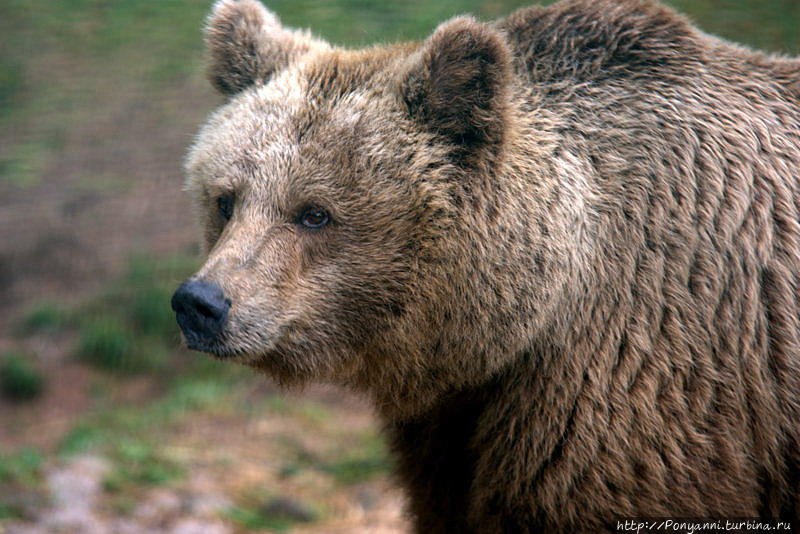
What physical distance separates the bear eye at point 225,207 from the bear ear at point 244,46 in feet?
2.20

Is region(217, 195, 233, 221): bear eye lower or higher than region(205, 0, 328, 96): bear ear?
lower

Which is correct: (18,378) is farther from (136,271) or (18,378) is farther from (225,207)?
(225,207)

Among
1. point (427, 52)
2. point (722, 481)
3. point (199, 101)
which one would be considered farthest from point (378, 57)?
point (199, 101)

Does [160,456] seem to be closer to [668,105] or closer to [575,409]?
[575,409]

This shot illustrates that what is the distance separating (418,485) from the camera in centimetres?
388

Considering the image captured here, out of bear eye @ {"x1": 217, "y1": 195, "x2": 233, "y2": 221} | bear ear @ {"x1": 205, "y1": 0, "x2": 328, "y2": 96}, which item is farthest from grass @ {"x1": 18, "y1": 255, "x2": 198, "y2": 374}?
bear eye @ {"x1": 217, "y1": 195, "x2": 233, "y2": 221}

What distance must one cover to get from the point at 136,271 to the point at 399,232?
5.00m

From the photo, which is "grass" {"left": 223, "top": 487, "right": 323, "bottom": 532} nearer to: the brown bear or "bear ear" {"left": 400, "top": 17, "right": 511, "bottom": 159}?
the brown bear

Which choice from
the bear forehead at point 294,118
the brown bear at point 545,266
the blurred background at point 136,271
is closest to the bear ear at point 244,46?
the bear forehead at point 294,118

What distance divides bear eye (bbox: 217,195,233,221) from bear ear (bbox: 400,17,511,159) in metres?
0.91

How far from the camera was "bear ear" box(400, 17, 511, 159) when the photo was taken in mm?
3227

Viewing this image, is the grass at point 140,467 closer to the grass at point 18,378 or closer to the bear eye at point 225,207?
the grass at point 18,378

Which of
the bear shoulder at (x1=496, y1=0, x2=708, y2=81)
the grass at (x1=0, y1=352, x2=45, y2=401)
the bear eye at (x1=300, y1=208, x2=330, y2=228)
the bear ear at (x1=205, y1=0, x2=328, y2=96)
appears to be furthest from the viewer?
the grass at (x1=0, y1=352, x2=45, y2=401)

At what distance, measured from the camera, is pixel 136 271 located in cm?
768
